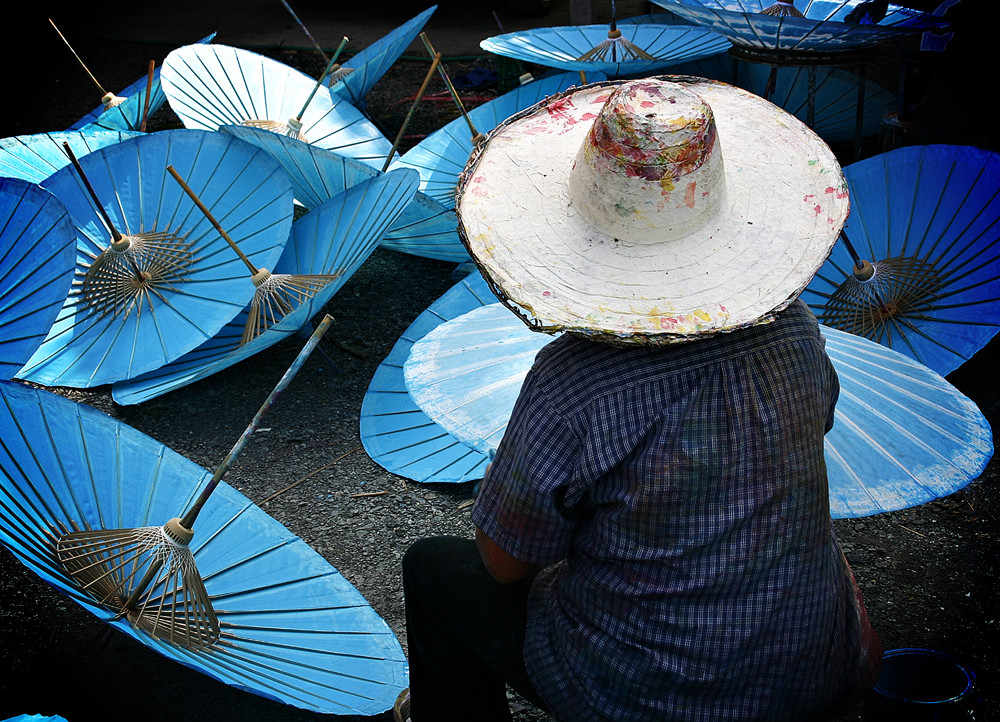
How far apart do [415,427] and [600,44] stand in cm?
232

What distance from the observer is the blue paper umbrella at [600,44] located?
3740 millimetres

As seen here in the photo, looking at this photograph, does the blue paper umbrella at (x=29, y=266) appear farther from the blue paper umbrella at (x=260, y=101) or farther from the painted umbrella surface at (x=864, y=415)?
the blue paper umbrella at (x=260, y=101)

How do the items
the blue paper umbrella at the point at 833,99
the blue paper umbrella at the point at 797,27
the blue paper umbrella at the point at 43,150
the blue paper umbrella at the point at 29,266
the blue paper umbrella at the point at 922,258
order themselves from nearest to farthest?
1. the blue paper umbrella at the point at 29,266
2. the blue paper umbrella at the point at 922,258
3. the blue paper umbrella at the point at 797,27
4. the blue paper umbrella at the point at 43,150
5. the blue paper umbrella at the point at 833,99

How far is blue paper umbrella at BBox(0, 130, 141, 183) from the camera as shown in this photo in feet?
11.4

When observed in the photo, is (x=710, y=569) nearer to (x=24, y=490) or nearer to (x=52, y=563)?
(x=52, y=563)

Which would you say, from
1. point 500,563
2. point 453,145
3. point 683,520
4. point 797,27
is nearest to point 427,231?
point 453,145

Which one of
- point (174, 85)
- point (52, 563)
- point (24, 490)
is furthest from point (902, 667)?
point (174, 85)

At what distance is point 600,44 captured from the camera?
402 cm

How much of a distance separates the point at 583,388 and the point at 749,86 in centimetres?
370

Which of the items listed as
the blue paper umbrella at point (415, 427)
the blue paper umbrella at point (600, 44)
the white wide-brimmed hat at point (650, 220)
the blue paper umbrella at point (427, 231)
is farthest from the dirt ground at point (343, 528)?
the white wide-brimmed hat at point (650, 220)

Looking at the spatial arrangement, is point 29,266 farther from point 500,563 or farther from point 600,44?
point 600,44

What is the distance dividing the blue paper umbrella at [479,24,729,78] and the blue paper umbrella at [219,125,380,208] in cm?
114

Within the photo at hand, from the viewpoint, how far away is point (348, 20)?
7.16m

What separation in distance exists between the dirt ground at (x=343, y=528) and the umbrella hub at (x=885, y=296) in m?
0.43
